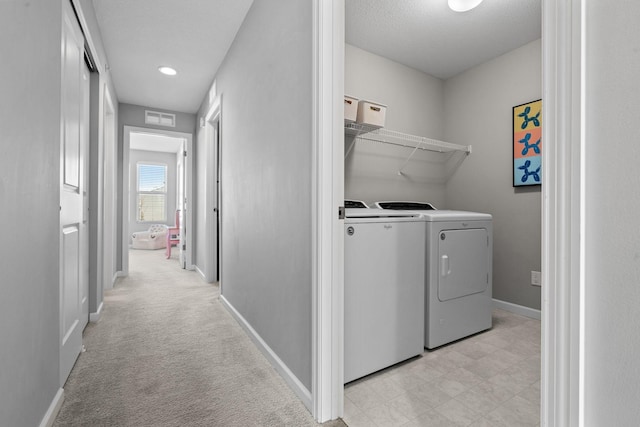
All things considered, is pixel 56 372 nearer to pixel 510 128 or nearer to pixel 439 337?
pixel 439 337

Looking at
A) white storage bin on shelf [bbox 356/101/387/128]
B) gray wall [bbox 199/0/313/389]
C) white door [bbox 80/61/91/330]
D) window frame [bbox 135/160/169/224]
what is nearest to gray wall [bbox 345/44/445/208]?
white storage bin on shelf [bbox 356/101/387/128]

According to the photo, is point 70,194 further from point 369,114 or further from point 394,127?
point 394,127

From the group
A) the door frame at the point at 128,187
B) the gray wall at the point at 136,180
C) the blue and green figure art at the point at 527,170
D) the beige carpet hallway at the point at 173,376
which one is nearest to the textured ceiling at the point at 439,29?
the blue and green figure art at the point at 527,170

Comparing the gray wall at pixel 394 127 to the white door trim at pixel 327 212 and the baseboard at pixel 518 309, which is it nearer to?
the baseboard at pixel 518 309

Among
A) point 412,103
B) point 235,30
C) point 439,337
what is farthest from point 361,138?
point 439,337

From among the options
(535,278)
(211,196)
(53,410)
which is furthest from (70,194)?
Answer: (535,278)

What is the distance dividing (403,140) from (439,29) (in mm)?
915

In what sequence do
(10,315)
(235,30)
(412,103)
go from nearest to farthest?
(10,315) < (235,30) < (412,103)

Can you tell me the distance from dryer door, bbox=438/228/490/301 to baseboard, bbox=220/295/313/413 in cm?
104

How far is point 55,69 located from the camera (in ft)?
4.40

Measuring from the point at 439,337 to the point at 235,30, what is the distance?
276 centimetres

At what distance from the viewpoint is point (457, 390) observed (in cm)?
155

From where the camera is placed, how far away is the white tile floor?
134 centimetres

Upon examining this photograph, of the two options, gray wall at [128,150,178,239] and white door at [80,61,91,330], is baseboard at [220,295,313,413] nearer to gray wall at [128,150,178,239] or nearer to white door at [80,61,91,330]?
white door at [80,61,91,330]
